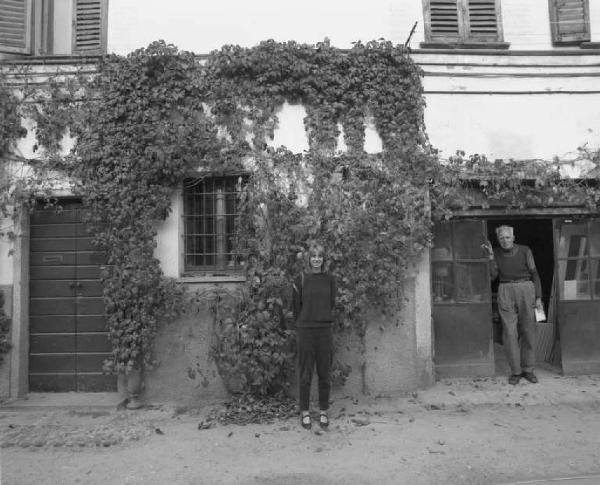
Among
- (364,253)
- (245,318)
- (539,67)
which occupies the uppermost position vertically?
(539,67)

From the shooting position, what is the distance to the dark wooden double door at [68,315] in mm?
6352

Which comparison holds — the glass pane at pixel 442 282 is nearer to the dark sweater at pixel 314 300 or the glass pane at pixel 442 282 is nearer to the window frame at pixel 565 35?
the dark sweater at pixel 314 300

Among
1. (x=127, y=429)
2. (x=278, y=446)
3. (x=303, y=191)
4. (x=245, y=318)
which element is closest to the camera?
(x=278, y=446)

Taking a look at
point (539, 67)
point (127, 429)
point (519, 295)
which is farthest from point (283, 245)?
point (539, 67)

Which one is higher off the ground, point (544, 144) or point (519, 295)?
point (544, 144)

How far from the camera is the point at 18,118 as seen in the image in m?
6.25

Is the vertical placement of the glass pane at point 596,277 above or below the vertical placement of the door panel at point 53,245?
below

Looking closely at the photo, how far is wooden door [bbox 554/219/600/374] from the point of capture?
6691mm

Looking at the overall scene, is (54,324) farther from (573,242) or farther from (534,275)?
(573,242)

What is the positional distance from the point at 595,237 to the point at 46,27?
25.6 ft

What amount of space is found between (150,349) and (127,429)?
968 millimetres

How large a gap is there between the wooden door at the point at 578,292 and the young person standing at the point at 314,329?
354 centimetres

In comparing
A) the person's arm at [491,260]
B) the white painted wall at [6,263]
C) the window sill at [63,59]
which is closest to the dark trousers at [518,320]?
the person's arm at [491,260]

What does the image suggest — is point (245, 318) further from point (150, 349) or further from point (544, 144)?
point (544, 144)
